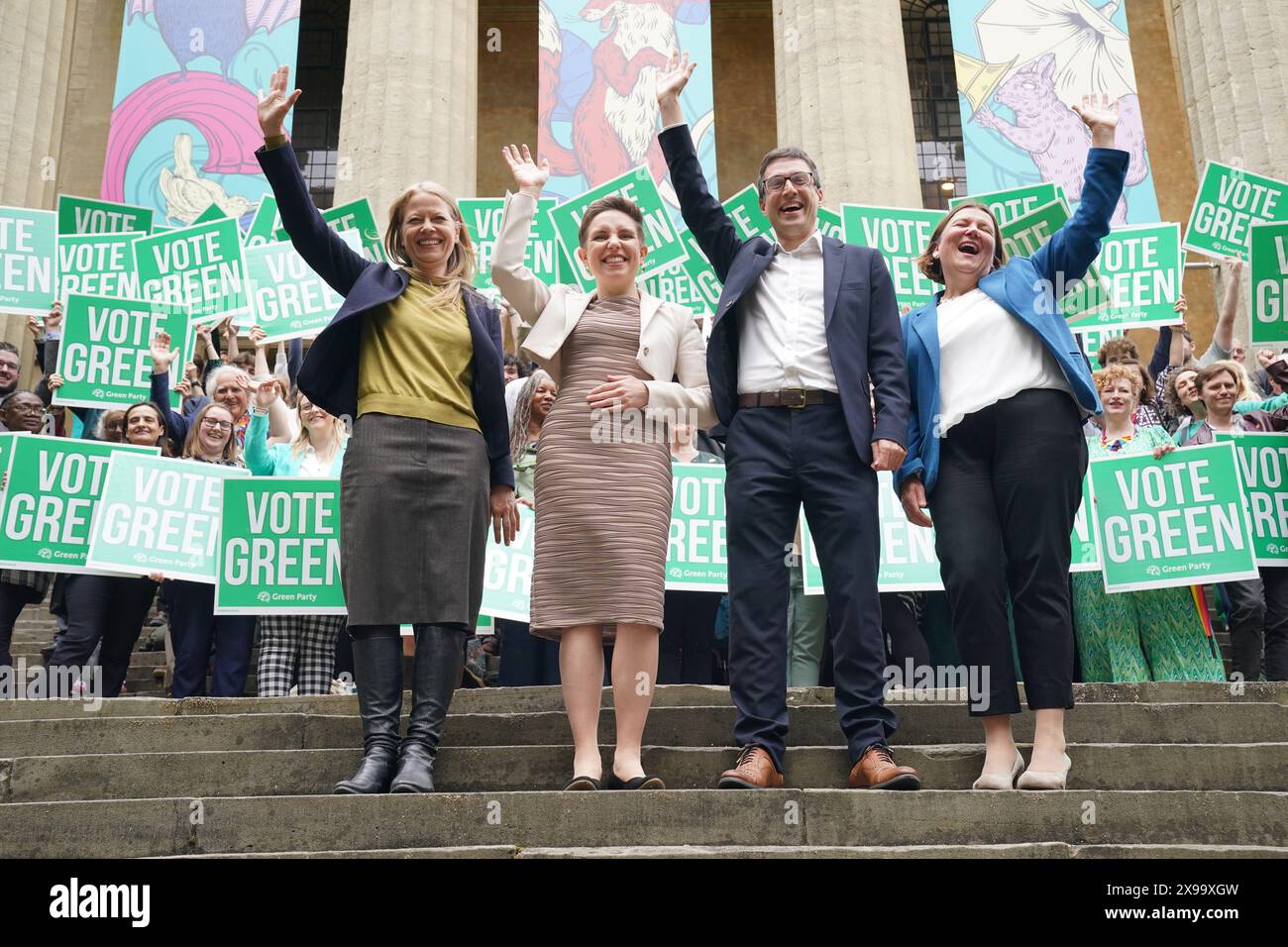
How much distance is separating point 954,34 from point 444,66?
6.04 m

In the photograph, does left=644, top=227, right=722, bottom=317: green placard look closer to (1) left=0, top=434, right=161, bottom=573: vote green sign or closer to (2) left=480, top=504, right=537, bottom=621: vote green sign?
(2) left=480, top=504, right=537, bottom=621: vote green sign

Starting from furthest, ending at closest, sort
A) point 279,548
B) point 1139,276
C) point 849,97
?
point 849,97 → point 1139,276 → point 279,548

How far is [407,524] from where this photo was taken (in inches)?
182

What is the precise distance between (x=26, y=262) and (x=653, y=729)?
24.0ft

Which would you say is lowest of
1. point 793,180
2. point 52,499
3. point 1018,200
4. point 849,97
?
point 52,499

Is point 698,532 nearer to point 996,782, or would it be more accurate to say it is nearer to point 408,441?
point 408,441

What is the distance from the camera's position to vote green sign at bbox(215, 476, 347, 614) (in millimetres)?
7203

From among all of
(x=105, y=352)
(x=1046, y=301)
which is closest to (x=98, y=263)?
(x=105, y=352)

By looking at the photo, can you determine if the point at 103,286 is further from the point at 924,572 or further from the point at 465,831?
the point at 465,831

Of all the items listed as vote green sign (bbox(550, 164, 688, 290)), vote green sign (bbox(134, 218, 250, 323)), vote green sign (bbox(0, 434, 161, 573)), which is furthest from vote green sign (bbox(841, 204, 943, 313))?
vote green sign (bbox(0, 434, 161, 573))

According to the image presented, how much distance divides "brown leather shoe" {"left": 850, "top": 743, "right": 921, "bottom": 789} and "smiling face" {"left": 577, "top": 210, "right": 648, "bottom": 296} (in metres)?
1.86

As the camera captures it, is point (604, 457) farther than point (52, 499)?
No

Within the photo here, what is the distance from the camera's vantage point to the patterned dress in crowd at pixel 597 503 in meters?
4.59

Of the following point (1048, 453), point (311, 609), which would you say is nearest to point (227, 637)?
point (311, 609)
